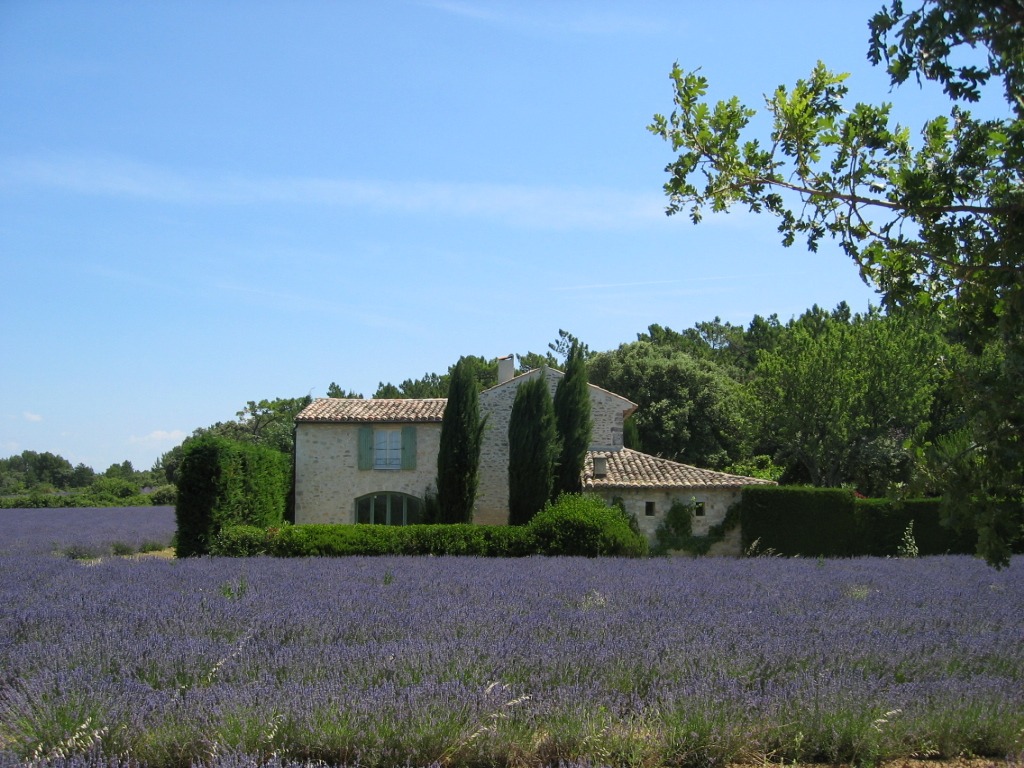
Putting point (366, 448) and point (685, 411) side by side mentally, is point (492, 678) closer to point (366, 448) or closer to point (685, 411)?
point (366, 448)

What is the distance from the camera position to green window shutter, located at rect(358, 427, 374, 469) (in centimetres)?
2314

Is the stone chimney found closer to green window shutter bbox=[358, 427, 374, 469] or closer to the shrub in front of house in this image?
green window shutter bbox=[358, 427, 374, 469]

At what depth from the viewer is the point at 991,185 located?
13.4ft

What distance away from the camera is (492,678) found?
4805mm

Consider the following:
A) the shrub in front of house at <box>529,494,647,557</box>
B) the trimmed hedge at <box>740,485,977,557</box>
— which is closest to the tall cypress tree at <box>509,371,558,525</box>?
the shrub in front of house at <box>529,494,647,557</box>

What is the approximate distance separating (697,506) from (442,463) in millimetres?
6215

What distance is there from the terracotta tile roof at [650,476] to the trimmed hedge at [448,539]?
4774 mm

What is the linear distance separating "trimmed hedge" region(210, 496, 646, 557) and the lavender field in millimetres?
7998

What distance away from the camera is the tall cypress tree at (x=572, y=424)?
22.4 metres

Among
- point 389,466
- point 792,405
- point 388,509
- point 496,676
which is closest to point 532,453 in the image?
point 389,466

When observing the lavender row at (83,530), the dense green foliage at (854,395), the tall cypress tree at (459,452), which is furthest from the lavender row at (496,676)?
the dense green foliage at (854,395)

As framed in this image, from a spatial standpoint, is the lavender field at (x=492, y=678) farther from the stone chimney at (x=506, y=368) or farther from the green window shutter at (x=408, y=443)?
the stone chimney at (x=506, y=368)

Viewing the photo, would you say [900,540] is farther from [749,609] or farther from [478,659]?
[478,659]

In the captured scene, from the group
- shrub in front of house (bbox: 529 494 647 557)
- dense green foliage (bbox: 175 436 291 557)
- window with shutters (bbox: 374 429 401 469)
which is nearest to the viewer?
shrub in front of house (bbox: 529 494 647 557)
